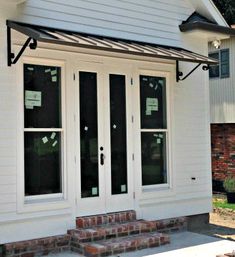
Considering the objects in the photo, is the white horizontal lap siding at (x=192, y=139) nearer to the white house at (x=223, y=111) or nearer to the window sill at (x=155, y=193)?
the window sill at (x=155, y=193)

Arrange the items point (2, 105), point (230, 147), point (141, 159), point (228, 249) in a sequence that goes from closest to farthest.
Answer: point (2, 105), point (228, 249), point (141, 159), point (230, 147)

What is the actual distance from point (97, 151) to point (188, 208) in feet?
7.65

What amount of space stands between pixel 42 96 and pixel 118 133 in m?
1.53

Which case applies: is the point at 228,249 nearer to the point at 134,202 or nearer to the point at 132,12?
the point at 134,202

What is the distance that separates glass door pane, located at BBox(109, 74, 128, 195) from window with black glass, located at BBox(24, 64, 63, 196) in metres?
1.00

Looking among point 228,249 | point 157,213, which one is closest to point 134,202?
point 157,213

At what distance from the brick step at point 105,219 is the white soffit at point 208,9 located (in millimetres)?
4080

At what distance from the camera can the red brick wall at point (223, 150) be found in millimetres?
15859

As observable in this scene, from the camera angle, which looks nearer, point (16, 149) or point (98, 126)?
point (16, 149)

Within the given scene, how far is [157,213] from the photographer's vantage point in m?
8.35

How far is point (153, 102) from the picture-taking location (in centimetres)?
854

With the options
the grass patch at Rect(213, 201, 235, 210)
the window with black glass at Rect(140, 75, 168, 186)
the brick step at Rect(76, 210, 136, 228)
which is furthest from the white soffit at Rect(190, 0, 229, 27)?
the grass patch at Rect(213, 201, 235, 210)

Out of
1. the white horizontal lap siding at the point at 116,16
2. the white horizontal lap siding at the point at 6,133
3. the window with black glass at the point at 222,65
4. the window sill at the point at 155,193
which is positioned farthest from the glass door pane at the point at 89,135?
the window with black glass at the point at 222,65

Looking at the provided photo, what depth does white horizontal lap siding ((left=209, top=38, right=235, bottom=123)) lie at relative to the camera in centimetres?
1555
